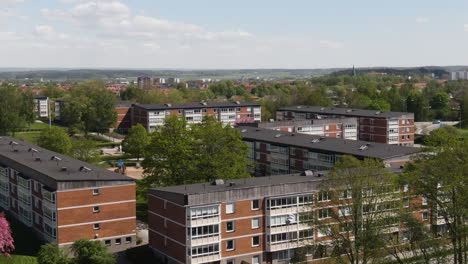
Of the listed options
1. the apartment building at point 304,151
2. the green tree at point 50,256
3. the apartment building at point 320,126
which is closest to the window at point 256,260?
the green tree at point 50,256

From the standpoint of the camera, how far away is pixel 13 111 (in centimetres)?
9494

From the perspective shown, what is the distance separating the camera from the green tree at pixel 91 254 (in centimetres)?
3522

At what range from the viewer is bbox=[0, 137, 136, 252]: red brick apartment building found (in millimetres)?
39125

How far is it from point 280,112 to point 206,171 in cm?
5792

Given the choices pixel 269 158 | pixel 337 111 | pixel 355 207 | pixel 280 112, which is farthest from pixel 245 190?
pixel 280 112

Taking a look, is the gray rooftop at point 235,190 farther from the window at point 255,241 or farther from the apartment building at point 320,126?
the apartment building at point 320,126

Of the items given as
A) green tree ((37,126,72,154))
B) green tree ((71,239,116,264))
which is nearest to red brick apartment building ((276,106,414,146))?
green tree ((37,126,72,154))

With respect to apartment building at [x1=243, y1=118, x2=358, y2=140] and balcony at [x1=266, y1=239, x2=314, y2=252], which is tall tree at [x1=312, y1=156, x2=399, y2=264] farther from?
apartment building at [x1=243, y1=118, x2=358, y2=140]

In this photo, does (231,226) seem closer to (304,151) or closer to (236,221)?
(236,221)

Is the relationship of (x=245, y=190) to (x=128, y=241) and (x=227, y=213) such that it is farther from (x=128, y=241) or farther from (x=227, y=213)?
(x=128, y=241)

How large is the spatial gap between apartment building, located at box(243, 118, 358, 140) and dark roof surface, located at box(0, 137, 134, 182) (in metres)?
33.9

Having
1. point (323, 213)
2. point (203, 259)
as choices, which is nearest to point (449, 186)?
point (323, 213)

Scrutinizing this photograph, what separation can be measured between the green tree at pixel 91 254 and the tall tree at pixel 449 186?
62.1 feet

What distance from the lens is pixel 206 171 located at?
4591 cm
